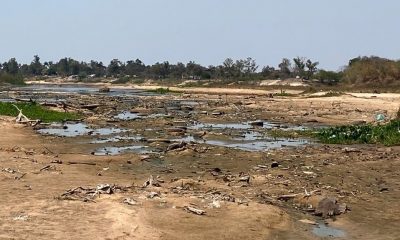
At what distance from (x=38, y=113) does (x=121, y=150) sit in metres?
14.0

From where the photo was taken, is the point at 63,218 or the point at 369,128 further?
the point at 369,128

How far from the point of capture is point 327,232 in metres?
9.11

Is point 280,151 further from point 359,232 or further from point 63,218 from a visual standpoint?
point 63,218

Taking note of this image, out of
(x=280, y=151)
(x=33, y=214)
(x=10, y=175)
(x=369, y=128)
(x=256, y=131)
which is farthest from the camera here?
(x=256, y=131)

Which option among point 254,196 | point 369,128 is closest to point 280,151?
point 369,128

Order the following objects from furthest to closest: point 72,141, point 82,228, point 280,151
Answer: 1. point 72,141
2. point 280,151
3. point 82,228

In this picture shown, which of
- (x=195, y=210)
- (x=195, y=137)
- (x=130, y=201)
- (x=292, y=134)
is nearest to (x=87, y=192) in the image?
(x=130, y=201)

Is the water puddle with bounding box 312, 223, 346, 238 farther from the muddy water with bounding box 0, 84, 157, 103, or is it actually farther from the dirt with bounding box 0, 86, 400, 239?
the muddy water with bounding box 0, 84, 157, 103

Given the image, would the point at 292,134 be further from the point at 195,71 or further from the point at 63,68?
the point at 63,68

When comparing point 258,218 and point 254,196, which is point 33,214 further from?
point 254,196

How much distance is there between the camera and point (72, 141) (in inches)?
823

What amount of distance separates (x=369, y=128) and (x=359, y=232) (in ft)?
45.9

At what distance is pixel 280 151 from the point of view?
719 inches

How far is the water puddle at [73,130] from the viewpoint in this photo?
23625 millimetres
